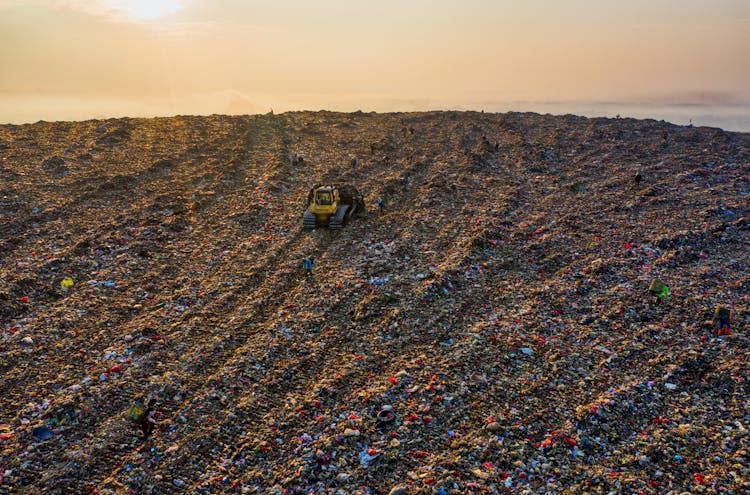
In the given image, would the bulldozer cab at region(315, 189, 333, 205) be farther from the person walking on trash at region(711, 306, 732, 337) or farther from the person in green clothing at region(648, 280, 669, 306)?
the person walking on trash at region(711, 306, 732, 337)

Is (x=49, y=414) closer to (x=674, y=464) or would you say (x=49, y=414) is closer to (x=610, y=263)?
(x=674, y=464)

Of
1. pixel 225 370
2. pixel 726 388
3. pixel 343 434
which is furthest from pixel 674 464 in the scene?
pixel 225 370

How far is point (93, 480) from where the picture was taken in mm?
7254

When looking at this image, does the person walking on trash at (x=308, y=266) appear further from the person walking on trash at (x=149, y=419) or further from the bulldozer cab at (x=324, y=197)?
the person walking on trash at (x=149, y=419)

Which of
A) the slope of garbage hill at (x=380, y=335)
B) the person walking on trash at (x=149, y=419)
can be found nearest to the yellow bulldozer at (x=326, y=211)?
the slope of garbage hill at (x=380, y=335)

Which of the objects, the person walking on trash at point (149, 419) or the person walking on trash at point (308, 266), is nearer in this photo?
the person walking on trash at point (149, 419)

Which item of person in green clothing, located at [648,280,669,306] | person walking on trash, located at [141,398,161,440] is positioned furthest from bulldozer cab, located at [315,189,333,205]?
person in green clothing, located at [648,280,669,306]

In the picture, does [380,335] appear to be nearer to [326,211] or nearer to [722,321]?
[326,211]

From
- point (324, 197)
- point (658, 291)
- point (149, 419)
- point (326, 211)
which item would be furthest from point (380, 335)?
point (324, 197)

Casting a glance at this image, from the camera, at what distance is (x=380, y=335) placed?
1059cm

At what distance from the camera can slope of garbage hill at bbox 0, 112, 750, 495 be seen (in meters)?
7.39

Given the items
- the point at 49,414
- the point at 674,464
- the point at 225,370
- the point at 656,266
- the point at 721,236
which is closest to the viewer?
the point at 674,464

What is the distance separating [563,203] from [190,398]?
51.2 ft

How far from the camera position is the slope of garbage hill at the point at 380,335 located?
7.39 metres
